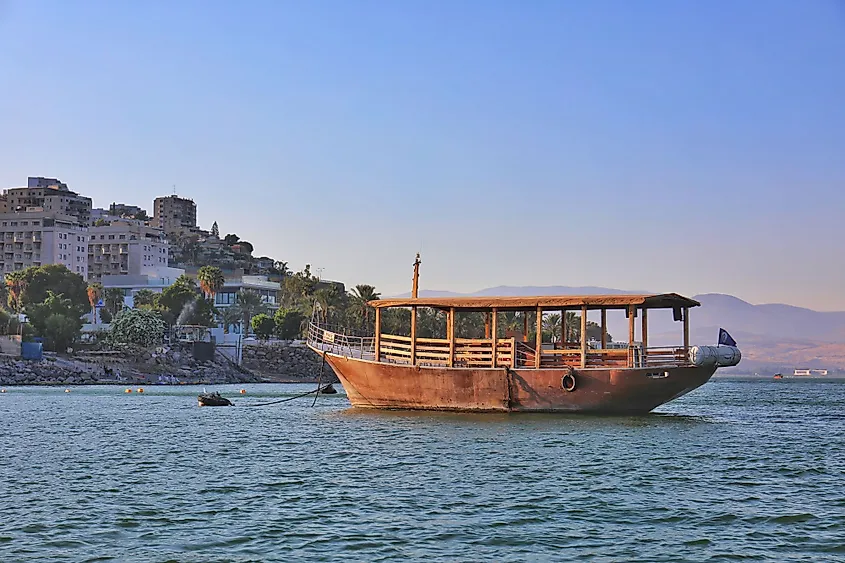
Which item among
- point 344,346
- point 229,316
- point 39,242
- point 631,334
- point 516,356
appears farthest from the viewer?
point 39,242

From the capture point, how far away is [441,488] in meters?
23.8

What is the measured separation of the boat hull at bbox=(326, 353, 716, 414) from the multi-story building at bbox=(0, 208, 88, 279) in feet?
467

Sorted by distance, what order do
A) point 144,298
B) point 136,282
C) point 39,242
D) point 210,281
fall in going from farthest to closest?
point 39,242, point 136,282, point 210,281, point 144,298

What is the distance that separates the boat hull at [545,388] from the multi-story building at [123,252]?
14818 cm

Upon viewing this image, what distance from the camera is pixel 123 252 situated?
616ft

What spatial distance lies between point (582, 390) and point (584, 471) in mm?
15049

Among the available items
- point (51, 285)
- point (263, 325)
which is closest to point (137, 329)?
point (263, 325)

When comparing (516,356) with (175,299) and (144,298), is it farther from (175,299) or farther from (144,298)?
(144,298)

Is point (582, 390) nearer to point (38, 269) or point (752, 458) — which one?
point (752, 458)

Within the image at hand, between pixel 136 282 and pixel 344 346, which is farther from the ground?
pixel 136 282

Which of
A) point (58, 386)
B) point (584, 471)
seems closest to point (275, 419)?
point (584, 471)

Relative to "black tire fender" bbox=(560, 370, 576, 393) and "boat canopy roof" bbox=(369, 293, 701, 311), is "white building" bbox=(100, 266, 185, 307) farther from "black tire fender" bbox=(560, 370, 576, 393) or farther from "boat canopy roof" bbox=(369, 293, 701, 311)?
"black tire fender" bbox=(560, 370, 576, 393)

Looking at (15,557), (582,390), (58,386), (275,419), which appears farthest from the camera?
(58,386)

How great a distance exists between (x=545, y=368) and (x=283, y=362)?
305ft
